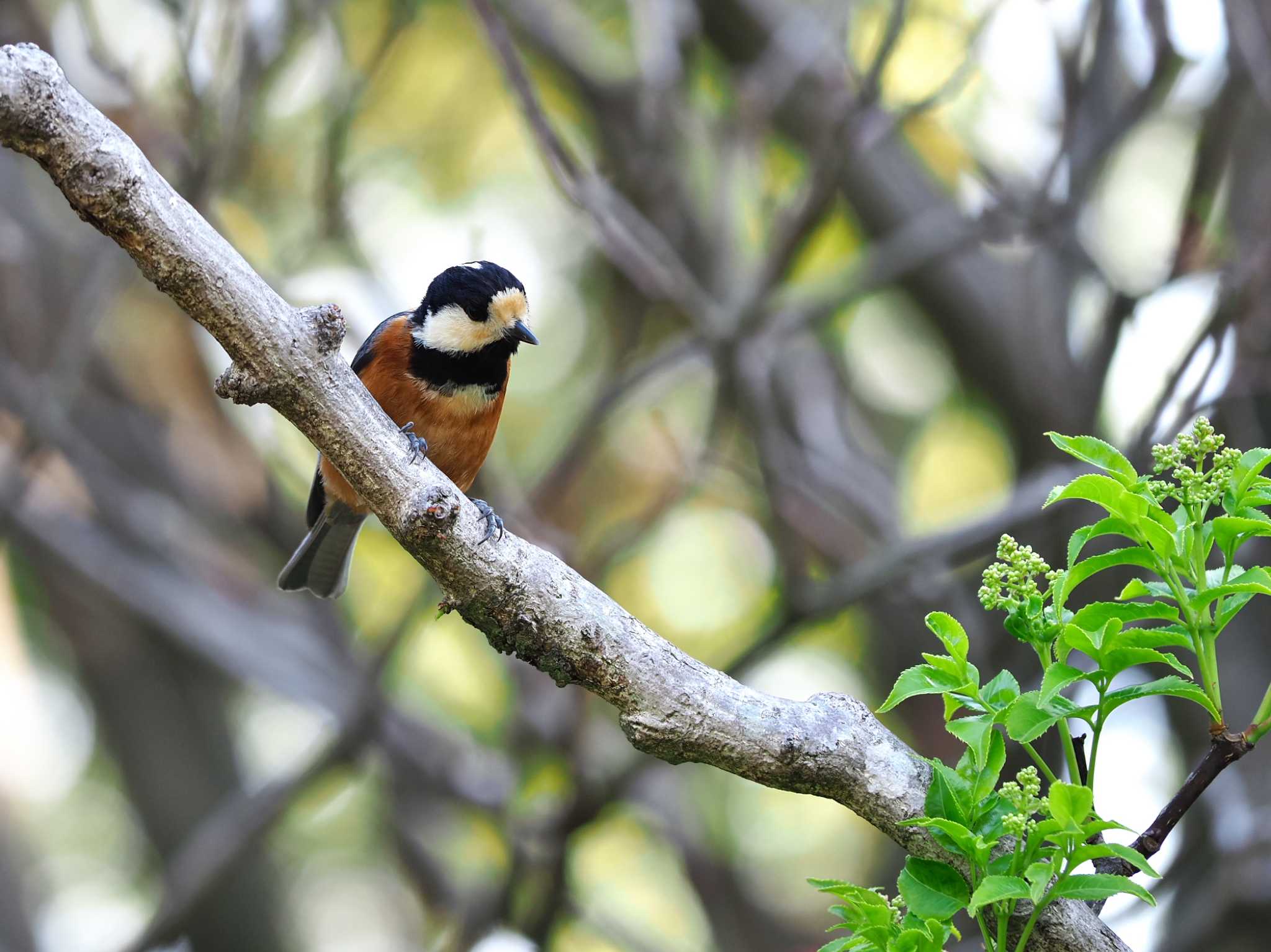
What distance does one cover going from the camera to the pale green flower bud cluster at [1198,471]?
192 centimetres

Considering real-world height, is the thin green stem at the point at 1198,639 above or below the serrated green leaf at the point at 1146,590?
below

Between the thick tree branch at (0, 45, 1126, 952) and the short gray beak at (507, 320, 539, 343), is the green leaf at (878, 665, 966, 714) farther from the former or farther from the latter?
Result: the short gray beak at (507, 320, 539, 343)

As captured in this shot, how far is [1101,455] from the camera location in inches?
79.1

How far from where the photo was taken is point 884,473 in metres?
7.93

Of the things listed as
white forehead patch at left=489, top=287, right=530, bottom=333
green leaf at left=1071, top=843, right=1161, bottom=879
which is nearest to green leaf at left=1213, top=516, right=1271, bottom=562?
green leaf at left=1071, top=843, right=1161, bottom=879

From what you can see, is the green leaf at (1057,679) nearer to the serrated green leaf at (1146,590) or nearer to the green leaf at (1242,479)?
the serrated green leaf at (1146,590)

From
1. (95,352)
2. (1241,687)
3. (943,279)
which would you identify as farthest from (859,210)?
(95,352)

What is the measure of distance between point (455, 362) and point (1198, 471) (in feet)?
11.6

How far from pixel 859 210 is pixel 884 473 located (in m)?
1.63

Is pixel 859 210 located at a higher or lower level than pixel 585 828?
higher

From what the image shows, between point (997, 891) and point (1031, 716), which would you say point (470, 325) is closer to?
point (1031, 716)

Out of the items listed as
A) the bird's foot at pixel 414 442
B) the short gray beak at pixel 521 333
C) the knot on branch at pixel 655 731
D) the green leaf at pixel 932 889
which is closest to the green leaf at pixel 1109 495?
the green leaf at pixel 932 889

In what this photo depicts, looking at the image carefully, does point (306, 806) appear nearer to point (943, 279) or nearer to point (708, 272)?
point (708, 272)

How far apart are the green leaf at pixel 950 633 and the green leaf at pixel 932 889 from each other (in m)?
0.36
